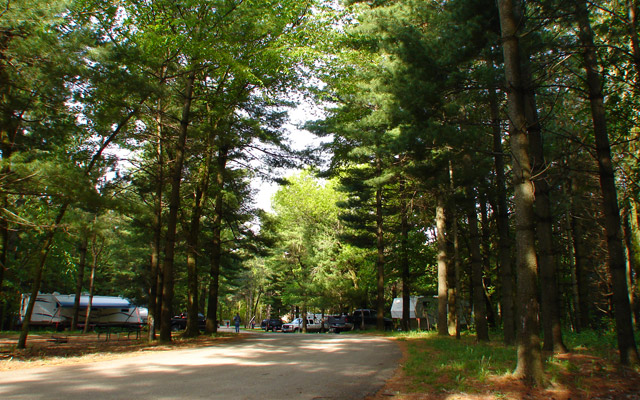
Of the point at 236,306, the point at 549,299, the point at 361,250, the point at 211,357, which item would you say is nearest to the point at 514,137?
the point at 549,299

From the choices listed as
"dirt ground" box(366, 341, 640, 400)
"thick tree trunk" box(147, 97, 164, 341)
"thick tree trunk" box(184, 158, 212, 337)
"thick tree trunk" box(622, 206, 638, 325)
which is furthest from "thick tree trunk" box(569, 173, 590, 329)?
"thick tree trunk" box(147, 97, 164, 341)

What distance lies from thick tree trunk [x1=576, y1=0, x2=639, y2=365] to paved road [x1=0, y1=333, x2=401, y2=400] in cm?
457

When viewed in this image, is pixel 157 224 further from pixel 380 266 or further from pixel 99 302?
pixel 99 302

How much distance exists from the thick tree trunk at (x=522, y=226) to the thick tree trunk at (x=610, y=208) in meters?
1.46

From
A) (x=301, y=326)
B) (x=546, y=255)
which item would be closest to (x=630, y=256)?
(x=546, y=255)

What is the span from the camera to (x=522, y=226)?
684cm

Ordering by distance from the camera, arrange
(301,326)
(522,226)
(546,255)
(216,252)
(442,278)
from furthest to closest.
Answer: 1. (301,326)
2. (216,252)
3. (442,278)
4. (546,255)
5. (522,226)

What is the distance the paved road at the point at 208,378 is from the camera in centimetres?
574

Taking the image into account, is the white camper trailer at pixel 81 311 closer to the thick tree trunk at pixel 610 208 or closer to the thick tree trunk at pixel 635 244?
the thick tree trunk at pixel 610 208

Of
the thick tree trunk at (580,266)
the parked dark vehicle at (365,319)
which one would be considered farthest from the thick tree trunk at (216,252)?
the thick tree trunk at (580,266)

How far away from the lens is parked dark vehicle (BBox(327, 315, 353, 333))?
3130 cm

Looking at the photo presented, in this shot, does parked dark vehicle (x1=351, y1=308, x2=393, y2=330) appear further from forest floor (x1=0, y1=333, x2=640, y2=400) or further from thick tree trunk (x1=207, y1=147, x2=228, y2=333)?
forest floor (x1=0, y1=333, x2=640, y2=400)

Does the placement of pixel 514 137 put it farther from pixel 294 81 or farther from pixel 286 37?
pixel 294 81

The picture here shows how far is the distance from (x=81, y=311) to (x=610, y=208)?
34432 mm
